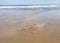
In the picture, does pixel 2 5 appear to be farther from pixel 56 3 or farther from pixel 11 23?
pixel 56 3

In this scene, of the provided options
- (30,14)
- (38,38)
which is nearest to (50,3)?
(30,14)

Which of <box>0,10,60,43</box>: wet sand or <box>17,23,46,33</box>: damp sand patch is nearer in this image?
<box>0,10,60,43</box>: wet sand

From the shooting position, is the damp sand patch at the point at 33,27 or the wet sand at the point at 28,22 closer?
the wet sand at the point at 28,22

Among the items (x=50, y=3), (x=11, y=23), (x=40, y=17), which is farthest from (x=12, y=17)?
(x=50, y=3)

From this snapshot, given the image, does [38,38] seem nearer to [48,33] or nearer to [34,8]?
[48,33]

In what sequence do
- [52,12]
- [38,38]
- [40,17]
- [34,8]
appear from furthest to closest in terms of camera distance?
[34,8], [52,12], [40,17], [38,38]

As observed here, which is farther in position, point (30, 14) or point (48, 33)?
point (30, 14)

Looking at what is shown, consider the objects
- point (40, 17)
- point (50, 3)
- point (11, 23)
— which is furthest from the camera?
point (50, 3)
